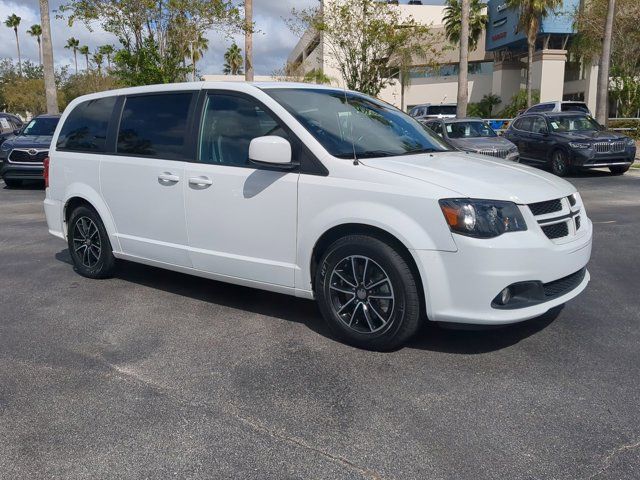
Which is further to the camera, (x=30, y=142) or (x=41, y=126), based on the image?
(x=41, y=126)

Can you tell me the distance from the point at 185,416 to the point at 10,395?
1.14 metres

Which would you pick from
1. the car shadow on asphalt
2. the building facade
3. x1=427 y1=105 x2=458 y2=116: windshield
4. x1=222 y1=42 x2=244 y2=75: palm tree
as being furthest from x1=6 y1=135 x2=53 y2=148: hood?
x1=222 y1=42 x2=244 y2=75: palm tree

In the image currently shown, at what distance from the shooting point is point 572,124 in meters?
16.6

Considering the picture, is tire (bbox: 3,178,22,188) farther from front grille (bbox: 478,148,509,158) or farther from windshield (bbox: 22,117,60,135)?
front grille (bbox: 478,148,509,158)

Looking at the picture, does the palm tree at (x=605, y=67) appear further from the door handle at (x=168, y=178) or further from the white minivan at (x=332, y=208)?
the door handle at (x=168, y=178)

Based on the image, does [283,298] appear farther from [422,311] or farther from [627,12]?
[627,12]

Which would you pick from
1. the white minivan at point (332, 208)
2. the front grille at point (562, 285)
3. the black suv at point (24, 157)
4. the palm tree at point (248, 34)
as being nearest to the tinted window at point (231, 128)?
the white minivan at point (332, 208)

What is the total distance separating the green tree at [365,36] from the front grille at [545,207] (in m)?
22.0

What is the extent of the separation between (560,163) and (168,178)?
1322cm

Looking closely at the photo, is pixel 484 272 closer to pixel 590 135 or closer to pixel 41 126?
pixel 590 135

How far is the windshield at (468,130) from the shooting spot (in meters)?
16.0

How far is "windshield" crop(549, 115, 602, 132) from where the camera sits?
16455 mm

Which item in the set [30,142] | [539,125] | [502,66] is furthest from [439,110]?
[502,66]

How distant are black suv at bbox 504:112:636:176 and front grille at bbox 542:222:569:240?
Result: 12.3 meters
